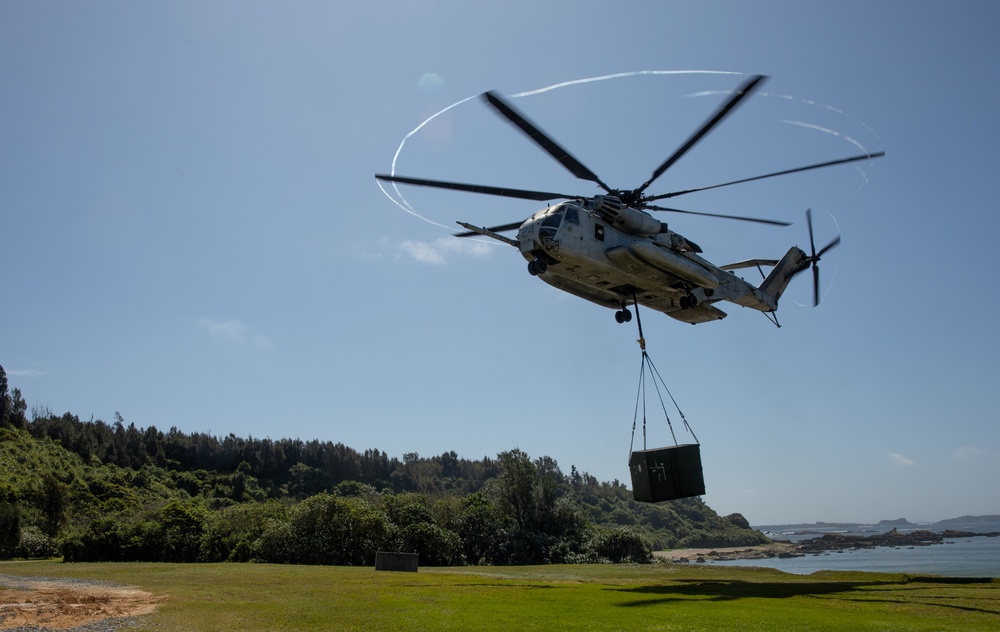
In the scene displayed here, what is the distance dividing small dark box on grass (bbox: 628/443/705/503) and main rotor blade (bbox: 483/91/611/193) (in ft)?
33.4

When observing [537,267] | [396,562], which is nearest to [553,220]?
[537,267]

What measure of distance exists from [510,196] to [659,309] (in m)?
10.6

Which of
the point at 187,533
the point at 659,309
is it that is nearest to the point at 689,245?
the point at 659,309

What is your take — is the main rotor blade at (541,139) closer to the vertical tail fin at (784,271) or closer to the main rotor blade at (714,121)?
the main rotor blade at (714,121)

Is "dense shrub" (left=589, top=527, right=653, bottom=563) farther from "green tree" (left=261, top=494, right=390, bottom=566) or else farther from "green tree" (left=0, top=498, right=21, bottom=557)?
"green tree" (left=0, top=498, right=21, bottom=557)

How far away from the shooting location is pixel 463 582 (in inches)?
1082

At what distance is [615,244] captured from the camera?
80.2ft

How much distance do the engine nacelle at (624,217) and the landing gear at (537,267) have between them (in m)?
2.96

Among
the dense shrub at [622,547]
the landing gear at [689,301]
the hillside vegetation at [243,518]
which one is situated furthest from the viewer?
the dense shrub at [622,547]

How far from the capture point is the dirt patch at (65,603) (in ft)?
55.3

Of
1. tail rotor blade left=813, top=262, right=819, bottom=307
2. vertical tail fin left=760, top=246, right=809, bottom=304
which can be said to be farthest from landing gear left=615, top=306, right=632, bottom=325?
tail rotor blade left=813, top=262, right=819, bottom=307

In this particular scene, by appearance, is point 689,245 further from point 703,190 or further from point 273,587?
point 273,587

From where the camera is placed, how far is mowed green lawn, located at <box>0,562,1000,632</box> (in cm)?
1602

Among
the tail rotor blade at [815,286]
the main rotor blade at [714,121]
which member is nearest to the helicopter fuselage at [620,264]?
the main rotor blade at [714,121]
